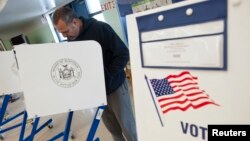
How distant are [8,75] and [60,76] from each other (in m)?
1.53

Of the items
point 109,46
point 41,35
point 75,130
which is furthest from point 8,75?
point 41,35

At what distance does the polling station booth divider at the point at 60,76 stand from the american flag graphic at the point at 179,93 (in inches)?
23.7

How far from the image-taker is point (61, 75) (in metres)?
1.27

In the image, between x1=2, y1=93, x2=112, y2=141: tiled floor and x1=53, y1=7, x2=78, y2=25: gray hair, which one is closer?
x1=53, y1=7, x2=78, y2=25: gray hair

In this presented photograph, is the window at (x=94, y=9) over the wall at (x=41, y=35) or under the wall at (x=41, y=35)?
over

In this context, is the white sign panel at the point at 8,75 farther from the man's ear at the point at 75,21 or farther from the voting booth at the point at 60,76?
the voting booth at the point at 60,76

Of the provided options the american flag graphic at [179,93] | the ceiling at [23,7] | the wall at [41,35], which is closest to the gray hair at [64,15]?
the american flag graphic at [179,93]

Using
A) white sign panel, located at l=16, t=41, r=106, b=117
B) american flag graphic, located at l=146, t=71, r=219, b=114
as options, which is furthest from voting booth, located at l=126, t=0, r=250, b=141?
white sign panel, located at l=16, t=41, r=106, b=117

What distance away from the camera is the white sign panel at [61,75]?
126cm

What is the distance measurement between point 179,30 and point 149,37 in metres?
0.12

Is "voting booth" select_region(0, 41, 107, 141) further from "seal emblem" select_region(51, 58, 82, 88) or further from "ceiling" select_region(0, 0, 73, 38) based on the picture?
"ceiling" select_region(0, 0, 73, 38)

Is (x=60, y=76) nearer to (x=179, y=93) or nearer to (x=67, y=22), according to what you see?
(x=67, y=22)

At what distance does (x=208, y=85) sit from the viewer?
2.04 feet

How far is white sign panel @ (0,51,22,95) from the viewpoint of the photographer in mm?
2471
